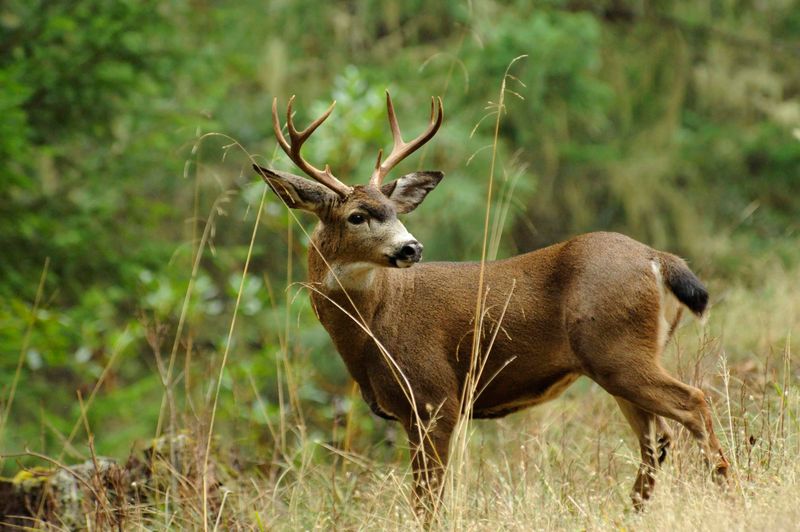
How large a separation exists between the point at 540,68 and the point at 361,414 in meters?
3.84

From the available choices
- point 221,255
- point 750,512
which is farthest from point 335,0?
point 750,512

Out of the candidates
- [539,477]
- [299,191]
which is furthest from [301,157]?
[539,477]

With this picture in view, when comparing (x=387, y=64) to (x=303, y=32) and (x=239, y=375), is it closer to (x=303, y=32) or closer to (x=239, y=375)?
(x=303, y=32)

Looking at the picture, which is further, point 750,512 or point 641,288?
point 641,288

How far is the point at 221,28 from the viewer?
435 inches

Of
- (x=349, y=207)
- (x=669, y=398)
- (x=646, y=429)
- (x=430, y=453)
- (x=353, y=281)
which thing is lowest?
(x=430, y=453)

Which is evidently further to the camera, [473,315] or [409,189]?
[409,189]

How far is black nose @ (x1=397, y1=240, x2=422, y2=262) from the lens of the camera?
15.6ft

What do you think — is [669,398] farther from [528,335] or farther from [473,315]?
[473,315]

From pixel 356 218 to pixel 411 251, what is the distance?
14.6 inches

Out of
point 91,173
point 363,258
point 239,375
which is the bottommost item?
point 239,375

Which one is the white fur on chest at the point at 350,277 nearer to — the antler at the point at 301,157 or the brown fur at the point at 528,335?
the brown fur at the point at 528,335

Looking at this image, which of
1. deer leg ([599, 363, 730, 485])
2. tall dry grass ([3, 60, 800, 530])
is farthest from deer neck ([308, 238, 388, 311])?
deer leg ([599, 363, 730, 485])

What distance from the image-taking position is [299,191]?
506cm
